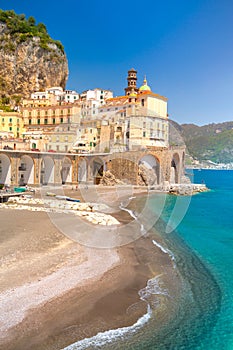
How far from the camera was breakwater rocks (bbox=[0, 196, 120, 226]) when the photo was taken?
77.9ft

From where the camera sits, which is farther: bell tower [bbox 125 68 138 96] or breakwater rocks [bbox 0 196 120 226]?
bell tower [bbox 125 68 138 96]

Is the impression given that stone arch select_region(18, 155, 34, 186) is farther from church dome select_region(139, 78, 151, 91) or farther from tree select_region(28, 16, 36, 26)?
tree select_region(28, 16, 36, 26)

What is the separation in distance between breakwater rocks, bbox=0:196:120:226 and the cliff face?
4239 centimetres

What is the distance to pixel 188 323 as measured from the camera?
33.6 ft

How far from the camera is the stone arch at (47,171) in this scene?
41781mm

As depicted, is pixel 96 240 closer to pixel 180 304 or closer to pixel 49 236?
pixel 49 236

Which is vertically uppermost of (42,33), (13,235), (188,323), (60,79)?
(42,33)

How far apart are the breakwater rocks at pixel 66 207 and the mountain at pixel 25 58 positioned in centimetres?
4224

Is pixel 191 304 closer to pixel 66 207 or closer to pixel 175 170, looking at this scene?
pixel 66 207

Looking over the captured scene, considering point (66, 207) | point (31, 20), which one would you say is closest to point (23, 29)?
point (31, 20)

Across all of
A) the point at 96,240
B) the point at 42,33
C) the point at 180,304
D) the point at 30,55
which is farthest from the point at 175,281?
the point at 42,33

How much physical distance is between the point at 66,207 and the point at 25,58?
5070cm

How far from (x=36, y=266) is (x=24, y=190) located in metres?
22.7

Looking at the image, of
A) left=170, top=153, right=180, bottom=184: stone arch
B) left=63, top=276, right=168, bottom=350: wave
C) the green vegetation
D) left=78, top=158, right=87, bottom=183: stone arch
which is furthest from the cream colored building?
left=63, top=276, right=168, bottom=350: wave
